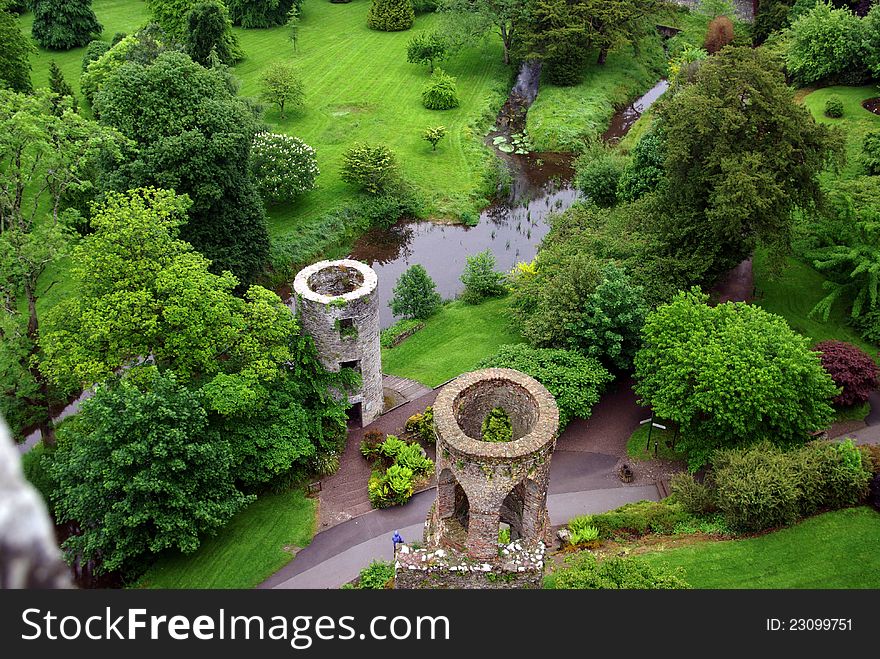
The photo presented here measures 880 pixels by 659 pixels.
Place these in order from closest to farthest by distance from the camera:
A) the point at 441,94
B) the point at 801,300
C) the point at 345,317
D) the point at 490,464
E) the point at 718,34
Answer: the point at 490,464, the point at 345,317, the point at 801,300, the point at 441,94, the point at 718,34

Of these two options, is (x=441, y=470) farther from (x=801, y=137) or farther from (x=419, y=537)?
(x=801, y=137)

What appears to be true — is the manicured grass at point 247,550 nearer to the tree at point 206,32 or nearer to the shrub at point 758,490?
the shrub at point 758,490

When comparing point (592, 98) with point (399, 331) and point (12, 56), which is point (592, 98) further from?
point (12, 56)

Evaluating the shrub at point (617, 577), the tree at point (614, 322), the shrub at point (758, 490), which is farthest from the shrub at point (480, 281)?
the shrub at point (617, 577)

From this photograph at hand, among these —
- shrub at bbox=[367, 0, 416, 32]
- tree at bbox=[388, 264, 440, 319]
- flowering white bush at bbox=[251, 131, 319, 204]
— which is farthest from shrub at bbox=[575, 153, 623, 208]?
shrub at bbox=[367, 0, 416, 32]

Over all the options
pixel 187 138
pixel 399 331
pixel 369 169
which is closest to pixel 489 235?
pixel 369 169

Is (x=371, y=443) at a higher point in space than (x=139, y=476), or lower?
lower
